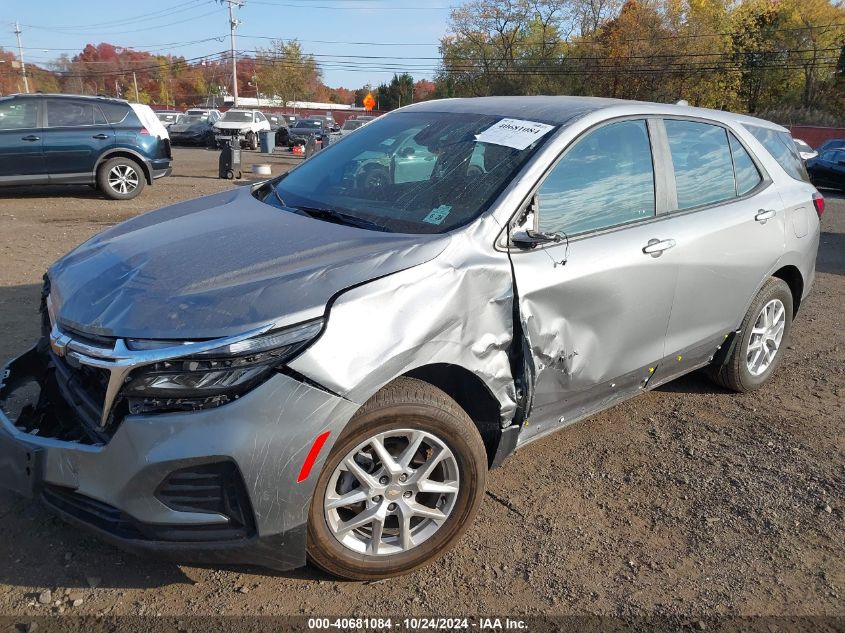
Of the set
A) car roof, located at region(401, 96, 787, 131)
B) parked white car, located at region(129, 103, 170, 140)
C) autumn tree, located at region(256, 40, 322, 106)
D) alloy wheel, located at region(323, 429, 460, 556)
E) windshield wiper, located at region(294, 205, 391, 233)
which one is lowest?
alloy wheel, located at region(323, 429, 460, 556)

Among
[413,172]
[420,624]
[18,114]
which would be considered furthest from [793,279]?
[18,114]

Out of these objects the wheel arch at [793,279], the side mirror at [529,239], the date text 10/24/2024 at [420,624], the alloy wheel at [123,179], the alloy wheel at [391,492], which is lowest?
the date text 10/24/2024 at [420,624]

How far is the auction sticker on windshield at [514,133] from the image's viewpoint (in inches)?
120

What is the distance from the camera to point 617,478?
3.41m

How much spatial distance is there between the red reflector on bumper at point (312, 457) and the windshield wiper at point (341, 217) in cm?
99

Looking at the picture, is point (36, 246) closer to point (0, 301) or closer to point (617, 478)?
point (0, 301)

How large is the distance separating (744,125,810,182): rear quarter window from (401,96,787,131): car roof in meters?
0.50

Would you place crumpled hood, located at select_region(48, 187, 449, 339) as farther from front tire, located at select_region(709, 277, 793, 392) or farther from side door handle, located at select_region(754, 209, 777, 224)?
front tire, located at select_region(709, 277, 793, 392)

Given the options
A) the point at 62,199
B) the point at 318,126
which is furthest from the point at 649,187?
the point at 318,126

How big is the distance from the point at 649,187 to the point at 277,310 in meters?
2.15

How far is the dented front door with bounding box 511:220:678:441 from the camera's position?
110 inches

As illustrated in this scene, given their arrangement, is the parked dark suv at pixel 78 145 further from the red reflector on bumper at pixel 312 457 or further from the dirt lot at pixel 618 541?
the red reflector on bumper at pixel 312 457

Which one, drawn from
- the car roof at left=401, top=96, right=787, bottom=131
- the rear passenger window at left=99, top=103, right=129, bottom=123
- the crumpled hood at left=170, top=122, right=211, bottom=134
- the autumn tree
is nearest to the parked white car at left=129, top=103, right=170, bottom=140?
the rear passenger window at left=99, top=103, right=129, bottom=123

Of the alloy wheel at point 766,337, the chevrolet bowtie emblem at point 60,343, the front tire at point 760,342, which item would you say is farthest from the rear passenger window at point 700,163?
the chevrolet bowtie emblem at point 60,343
